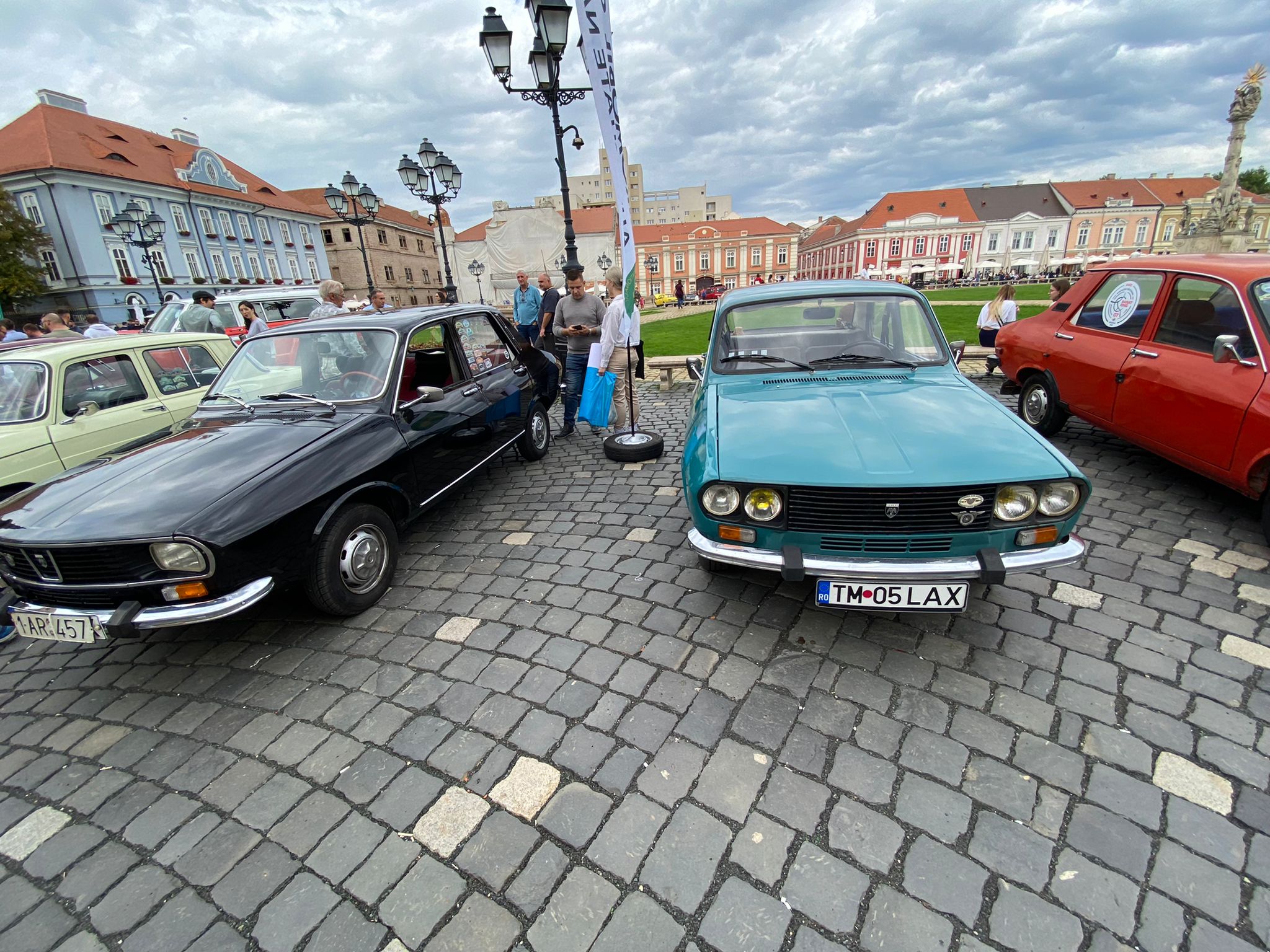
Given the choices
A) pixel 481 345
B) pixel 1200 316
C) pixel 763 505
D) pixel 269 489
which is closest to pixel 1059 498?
pixel 763 505

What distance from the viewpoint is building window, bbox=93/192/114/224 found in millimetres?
32750

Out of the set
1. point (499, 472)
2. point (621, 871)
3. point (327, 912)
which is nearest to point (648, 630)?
point (621, 871)

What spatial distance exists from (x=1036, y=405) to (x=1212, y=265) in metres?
1.79

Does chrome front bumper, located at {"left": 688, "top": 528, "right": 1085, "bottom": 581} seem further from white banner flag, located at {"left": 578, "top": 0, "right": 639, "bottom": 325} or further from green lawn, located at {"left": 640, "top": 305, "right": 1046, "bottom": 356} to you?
green lawn, located at {"left": 640, "top": 305, "right": 1046, "bottom": 356}

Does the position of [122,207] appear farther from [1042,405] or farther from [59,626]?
[1042,405]

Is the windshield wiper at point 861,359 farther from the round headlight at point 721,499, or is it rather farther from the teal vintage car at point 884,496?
the round headlight at point 721,499

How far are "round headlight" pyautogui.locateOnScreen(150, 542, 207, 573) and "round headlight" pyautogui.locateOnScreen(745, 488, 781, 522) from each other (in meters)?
2.49

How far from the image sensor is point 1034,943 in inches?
61.0

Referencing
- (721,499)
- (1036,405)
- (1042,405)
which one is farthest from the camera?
(1036,405)

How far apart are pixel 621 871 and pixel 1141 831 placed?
172 centimetres

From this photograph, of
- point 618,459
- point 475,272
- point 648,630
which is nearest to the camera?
point 648,630

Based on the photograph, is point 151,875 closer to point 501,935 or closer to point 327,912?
point 327,912

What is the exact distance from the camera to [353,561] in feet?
10.4

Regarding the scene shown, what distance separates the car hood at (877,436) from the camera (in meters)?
2.40
